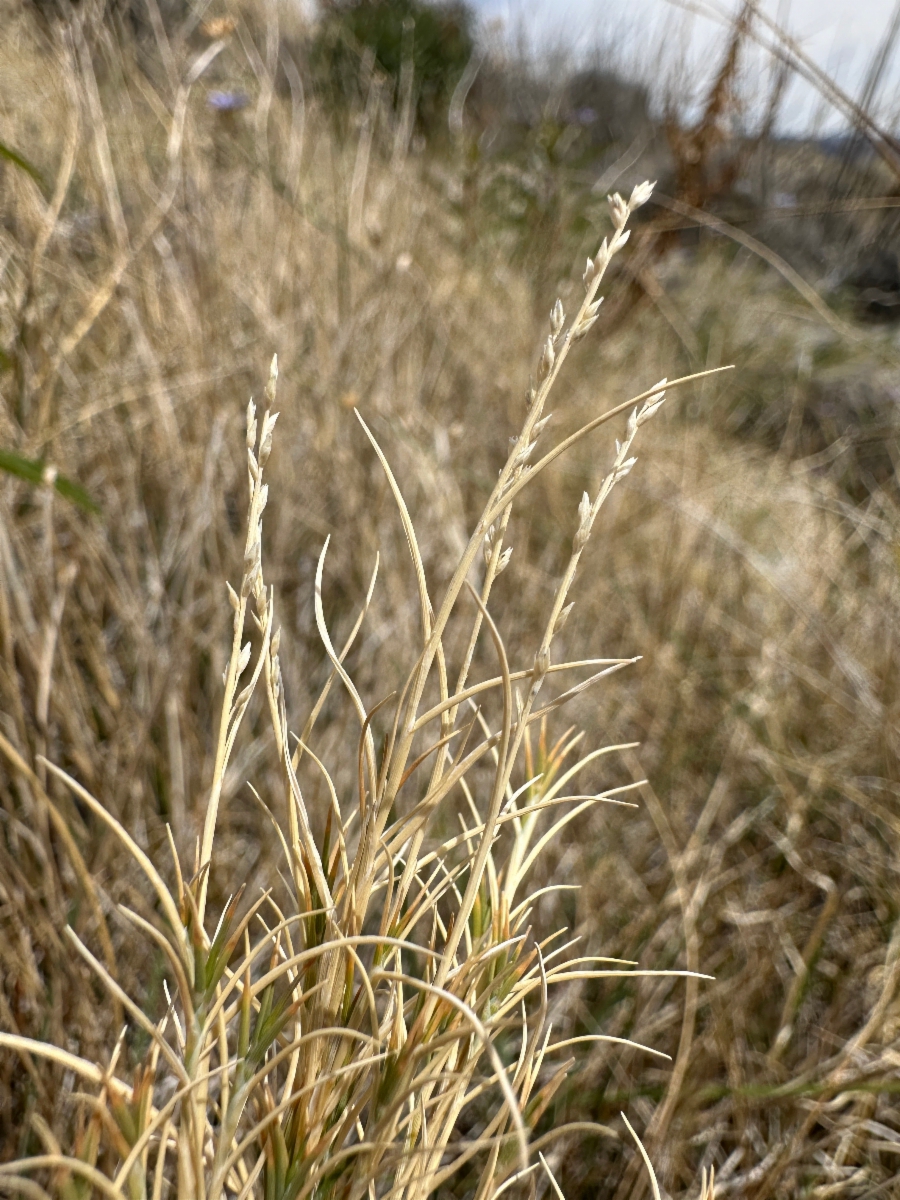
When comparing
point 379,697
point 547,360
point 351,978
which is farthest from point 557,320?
point 379,697

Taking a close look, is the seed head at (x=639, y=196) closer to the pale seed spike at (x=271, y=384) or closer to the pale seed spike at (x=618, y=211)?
the pale seed spike at (x=618, y=211)

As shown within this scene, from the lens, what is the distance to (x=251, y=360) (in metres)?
1.17

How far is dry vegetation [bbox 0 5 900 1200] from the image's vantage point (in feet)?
1.32

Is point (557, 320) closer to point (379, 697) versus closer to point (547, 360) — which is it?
point (547, 360)

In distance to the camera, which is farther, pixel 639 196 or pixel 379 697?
pixel 379 697

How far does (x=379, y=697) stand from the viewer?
3.16ft

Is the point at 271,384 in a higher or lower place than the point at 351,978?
higher

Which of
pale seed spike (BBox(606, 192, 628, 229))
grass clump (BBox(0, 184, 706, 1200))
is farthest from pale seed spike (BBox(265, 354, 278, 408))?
pale seed spike (BBox(606, 192, 628, 229))

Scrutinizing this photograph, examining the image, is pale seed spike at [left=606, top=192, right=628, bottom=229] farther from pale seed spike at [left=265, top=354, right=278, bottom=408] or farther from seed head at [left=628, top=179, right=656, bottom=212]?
pale seed spike at [left=265, top=354, right=278, bottom=408]

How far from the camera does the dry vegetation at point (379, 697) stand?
40 centimetres

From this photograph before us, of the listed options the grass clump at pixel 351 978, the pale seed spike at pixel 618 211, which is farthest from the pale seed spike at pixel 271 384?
the pale seed spike at pixel 618 211

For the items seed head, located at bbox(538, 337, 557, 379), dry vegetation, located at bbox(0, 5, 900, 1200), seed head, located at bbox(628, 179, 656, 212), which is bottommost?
dry vegetation, located at bbox(0, 5, 900, 1200)

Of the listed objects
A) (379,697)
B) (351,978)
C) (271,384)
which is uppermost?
(271,384)

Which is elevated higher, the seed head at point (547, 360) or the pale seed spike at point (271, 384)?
the seed head at point (547, 360)
